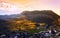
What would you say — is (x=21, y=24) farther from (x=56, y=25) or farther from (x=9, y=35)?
(x=56, y=25)

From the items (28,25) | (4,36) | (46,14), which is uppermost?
(46,14)

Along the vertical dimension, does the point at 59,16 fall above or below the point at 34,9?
below

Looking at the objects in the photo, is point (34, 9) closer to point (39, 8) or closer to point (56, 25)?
point (39, 8)

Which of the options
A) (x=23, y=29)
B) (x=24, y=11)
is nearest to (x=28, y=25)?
(x=23, y=29)

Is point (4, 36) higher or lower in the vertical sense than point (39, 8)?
lower

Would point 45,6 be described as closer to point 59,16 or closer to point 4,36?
point 59,16

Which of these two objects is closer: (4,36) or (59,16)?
(4,36)

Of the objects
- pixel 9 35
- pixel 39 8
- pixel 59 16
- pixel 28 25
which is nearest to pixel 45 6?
pixel 39 8
